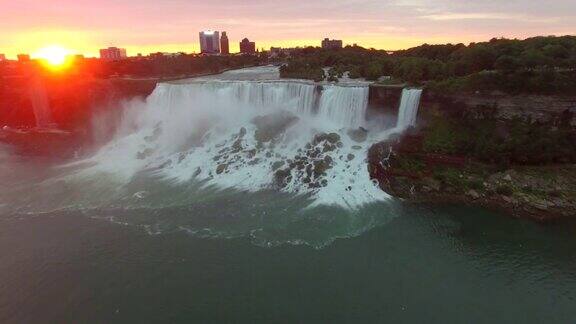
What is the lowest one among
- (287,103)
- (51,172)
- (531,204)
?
(51,172)

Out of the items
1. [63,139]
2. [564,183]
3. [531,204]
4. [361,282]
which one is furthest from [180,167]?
[564,183]

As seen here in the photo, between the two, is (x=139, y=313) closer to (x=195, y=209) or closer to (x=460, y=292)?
(x=195, y=209)

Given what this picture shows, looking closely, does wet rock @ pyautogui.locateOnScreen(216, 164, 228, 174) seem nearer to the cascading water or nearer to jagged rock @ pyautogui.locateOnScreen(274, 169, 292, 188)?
the cascading water

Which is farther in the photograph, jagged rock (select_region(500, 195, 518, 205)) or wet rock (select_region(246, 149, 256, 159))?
wet rock (select_region(246, 149, 256, 159))

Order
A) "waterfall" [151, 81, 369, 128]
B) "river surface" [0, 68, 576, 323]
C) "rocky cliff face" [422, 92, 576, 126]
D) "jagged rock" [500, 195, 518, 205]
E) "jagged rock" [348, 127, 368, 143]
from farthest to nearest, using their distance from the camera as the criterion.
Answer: "waterfall" [151, 81, 369, 128] → "jagged rock" [348, 127, 368, 143] → "rocky cliff face" [422, 92, 576, 126] → "jagged rock" [500, 195, 518, 205] → "river surface" [0, 68, 576, 323]

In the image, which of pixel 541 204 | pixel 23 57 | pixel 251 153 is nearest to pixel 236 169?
pixel 251 153

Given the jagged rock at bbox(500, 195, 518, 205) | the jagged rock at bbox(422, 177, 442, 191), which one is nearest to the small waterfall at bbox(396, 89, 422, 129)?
the jagged rock at bbox(422, 177, 442, 191)

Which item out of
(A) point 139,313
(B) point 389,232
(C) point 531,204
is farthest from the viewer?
(C) point 531,204
